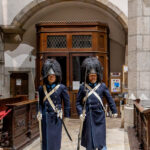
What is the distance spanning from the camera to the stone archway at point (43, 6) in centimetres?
834

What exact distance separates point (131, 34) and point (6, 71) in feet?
15.6

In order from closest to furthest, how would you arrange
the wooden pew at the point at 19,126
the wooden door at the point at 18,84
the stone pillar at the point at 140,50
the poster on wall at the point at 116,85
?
the wooden pew at the point at 19,126 → the stone pillar at the point at 140,50 → the poster on wall at the point at 116,85 → the wooden door at the point at 18,84

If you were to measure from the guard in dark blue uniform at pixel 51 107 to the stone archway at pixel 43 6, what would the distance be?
5299 millimetres

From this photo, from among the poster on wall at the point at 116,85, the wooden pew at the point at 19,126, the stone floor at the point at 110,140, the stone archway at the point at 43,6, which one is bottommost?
the stone floor at the point at 110,140

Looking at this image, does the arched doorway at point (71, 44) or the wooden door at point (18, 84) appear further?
the wooden door at point (18, 84)

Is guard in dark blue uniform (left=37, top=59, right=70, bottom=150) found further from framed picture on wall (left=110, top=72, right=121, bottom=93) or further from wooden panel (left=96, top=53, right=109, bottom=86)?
framed picture on wall (left=110, top=72, right=121, bottom=93)

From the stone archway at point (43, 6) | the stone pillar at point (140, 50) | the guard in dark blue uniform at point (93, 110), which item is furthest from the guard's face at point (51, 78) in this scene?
the stone archway at point (43, 6)

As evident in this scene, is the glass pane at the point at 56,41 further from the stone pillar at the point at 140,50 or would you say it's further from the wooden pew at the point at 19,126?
the wooden pew at the point at 19,126

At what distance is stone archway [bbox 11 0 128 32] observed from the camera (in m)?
8.34

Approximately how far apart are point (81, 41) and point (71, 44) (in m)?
0.32

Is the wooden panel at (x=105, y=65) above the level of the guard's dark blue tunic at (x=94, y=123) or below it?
above

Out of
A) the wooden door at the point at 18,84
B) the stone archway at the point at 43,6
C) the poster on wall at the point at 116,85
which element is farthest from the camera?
the wooden door at the point at 18,84

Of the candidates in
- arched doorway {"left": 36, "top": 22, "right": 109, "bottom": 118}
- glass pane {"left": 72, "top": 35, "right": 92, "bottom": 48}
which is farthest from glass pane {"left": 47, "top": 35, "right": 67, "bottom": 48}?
glass pane {"left": 72, "top": 35, "right": 92, "bottom": 48}

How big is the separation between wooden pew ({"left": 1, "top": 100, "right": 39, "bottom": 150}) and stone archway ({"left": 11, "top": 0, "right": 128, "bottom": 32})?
3.97 m
